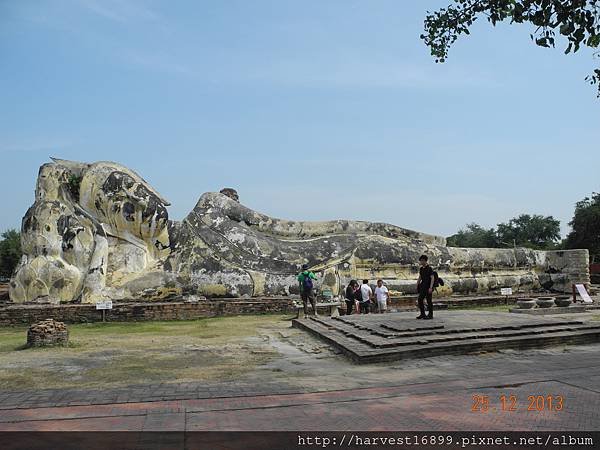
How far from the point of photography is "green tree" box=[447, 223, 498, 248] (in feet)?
197

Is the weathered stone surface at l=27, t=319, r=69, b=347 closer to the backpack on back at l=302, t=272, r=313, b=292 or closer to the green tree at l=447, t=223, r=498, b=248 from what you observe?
the backpack on back at l=302, t=272, r=313, b=292

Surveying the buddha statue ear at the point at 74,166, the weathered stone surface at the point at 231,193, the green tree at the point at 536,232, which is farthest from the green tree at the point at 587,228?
the buddha statue ear at the point at 74,166

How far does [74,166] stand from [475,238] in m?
55.1

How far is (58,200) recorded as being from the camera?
1482cm

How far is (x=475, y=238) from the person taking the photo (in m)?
64.1

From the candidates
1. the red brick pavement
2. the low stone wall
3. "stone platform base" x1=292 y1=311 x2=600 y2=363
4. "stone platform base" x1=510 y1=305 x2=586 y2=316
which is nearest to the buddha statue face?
the low stone wall

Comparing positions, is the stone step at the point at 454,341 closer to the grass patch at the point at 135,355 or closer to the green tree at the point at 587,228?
the grass patch at the point at 135,355

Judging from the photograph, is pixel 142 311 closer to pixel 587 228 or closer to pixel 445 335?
pixel 445 335

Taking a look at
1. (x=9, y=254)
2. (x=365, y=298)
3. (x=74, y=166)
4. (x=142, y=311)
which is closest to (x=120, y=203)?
(x=74, y=166)

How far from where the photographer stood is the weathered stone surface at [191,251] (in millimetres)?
14117

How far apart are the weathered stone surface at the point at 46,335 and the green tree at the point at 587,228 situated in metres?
37.7
